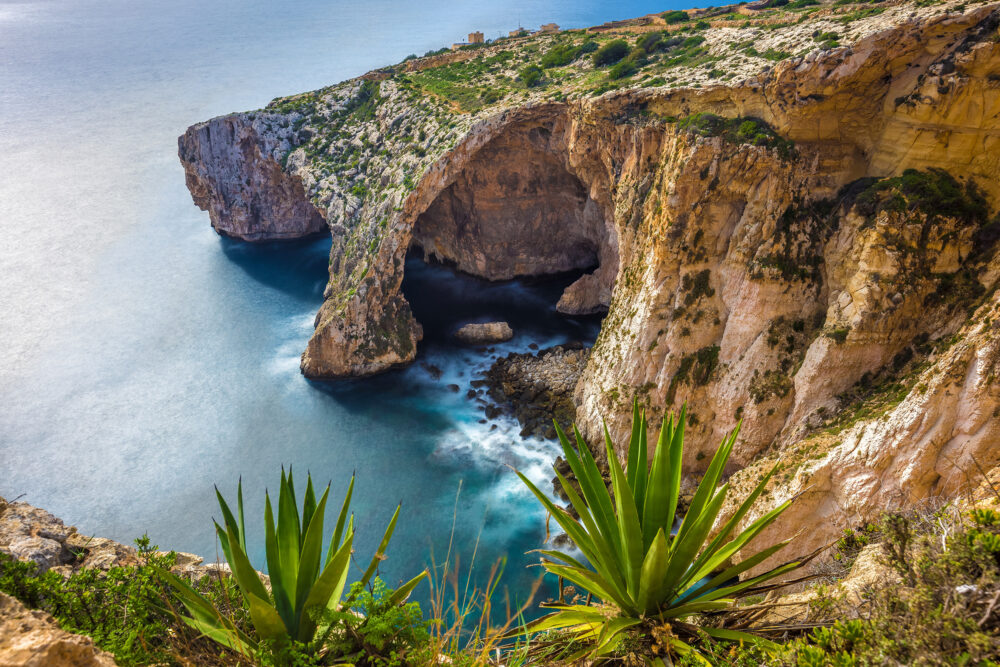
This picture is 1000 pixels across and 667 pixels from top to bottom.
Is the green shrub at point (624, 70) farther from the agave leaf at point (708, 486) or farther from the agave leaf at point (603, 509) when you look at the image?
the agave leaf at point (603, 509)

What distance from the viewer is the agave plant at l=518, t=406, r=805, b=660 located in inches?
178

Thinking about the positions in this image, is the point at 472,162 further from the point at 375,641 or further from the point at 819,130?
the point at 375,641

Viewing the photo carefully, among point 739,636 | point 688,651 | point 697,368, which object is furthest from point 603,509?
point 697,368

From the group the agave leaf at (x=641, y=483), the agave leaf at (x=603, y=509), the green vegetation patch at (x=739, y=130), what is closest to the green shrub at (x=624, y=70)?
the green vegetation patch at (x=739, y=130)

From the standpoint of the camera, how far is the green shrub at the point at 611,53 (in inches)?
959

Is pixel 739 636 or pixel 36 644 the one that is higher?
pixel 36 644

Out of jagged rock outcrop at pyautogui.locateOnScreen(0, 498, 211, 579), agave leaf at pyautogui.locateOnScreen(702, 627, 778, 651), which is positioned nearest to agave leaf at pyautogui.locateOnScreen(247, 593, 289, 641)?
jagged rock outcrop at pyautogui.locateOnScreen(0, 498, 211, 579)

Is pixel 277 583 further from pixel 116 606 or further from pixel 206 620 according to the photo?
pixel 116 606

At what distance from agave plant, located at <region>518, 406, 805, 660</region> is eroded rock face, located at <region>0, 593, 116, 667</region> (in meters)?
2.97

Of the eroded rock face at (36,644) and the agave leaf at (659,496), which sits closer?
the eroded rock face at (36,644)

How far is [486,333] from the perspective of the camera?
2673 cm

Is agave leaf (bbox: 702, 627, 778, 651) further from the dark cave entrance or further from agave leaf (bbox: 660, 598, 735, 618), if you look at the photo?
the dark cave entrance

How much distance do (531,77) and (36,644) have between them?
27195mm

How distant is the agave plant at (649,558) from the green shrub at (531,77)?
24.2 meters
